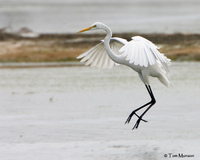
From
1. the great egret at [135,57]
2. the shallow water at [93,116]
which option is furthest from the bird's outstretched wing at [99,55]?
the shallow water at [93,116]

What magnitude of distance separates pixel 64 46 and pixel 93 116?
12.3 m

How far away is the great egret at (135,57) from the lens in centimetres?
907

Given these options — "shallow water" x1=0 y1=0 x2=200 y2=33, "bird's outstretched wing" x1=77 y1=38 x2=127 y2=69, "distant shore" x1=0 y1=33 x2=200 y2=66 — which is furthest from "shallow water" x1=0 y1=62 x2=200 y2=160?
"shallow water" x1=0 y1=0 x2=200 y2=33

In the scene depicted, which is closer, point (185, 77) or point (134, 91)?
point (134, 91)

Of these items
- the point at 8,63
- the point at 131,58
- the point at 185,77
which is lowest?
the point at 8,63

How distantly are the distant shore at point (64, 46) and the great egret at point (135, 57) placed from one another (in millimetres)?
10327

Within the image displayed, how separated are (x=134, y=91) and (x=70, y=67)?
18.9ft

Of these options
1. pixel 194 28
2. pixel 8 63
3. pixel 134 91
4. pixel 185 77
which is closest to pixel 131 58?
pixel 134 91

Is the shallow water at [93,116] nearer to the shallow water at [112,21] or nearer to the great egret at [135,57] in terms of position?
the great egret at [135,57]

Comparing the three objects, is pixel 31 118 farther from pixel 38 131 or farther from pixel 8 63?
pixel 8 63

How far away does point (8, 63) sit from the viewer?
71.7 ft

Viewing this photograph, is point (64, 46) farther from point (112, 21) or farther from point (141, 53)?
point (141, 53)

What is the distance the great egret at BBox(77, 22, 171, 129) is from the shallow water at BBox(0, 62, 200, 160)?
656 mm

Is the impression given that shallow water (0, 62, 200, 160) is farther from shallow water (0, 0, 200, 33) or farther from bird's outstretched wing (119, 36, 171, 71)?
shallow water (0, 0, 200, 33)
